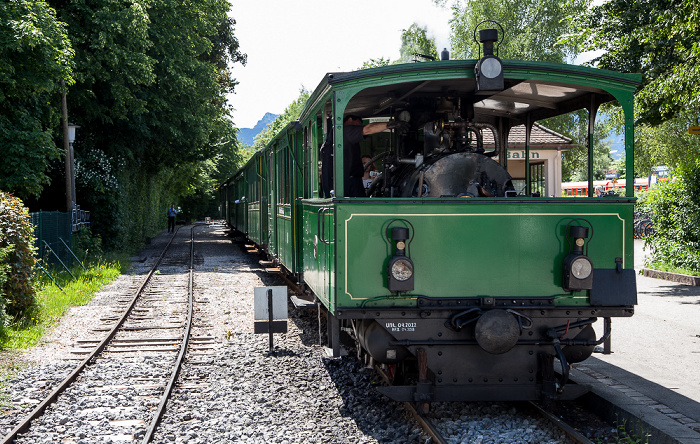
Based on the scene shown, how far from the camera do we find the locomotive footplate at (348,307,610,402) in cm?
538

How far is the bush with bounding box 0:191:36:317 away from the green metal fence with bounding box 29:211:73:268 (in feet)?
9.81

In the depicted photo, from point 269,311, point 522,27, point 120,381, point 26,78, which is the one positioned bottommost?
point 120,381

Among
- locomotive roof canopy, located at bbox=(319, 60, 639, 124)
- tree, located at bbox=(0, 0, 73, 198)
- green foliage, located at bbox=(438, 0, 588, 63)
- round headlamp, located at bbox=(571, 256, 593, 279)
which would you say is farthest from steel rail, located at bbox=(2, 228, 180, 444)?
green foliage, located at bbox=(438, 0, 588, 63)

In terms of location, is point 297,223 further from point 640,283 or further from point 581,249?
point 640,283

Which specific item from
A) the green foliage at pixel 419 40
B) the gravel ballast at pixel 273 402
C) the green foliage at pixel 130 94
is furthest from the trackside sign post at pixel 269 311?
the green foliage at pixel 419 40

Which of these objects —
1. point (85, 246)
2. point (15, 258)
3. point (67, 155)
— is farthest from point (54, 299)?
point (85, 246)

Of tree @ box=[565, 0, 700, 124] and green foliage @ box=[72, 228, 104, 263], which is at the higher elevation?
tree @ box=[565, 0, 700, 124]

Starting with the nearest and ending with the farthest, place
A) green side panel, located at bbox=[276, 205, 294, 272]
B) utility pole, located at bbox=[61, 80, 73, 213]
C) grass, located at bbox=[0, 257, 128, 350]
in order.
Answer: grass, located at bbox=[0, 257, 128, 350], green side panel, located at bbox=[276, 205, 294, 272], utility pole, located at bbox=[61, 80, 73, 213]

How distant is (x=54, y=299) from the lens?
12.0 meters

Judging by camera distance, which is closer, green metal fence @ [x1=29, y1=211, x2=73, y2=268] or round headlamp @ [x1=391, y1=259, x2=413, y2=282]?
round headlamp @ [x1=391, y1=259, x2=413, y2=282]

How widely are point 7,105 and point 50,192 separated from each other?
20.3 ft

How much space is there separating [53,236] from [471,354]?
13.1m

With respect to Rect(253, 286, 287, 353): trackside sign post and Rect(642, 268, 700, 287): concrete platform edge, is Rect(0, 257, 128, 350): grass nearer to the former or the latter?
Rect(253, 286, 287, 353): trackside sign post

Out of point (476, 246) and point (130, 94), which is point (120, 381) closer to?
point (476, 246)
